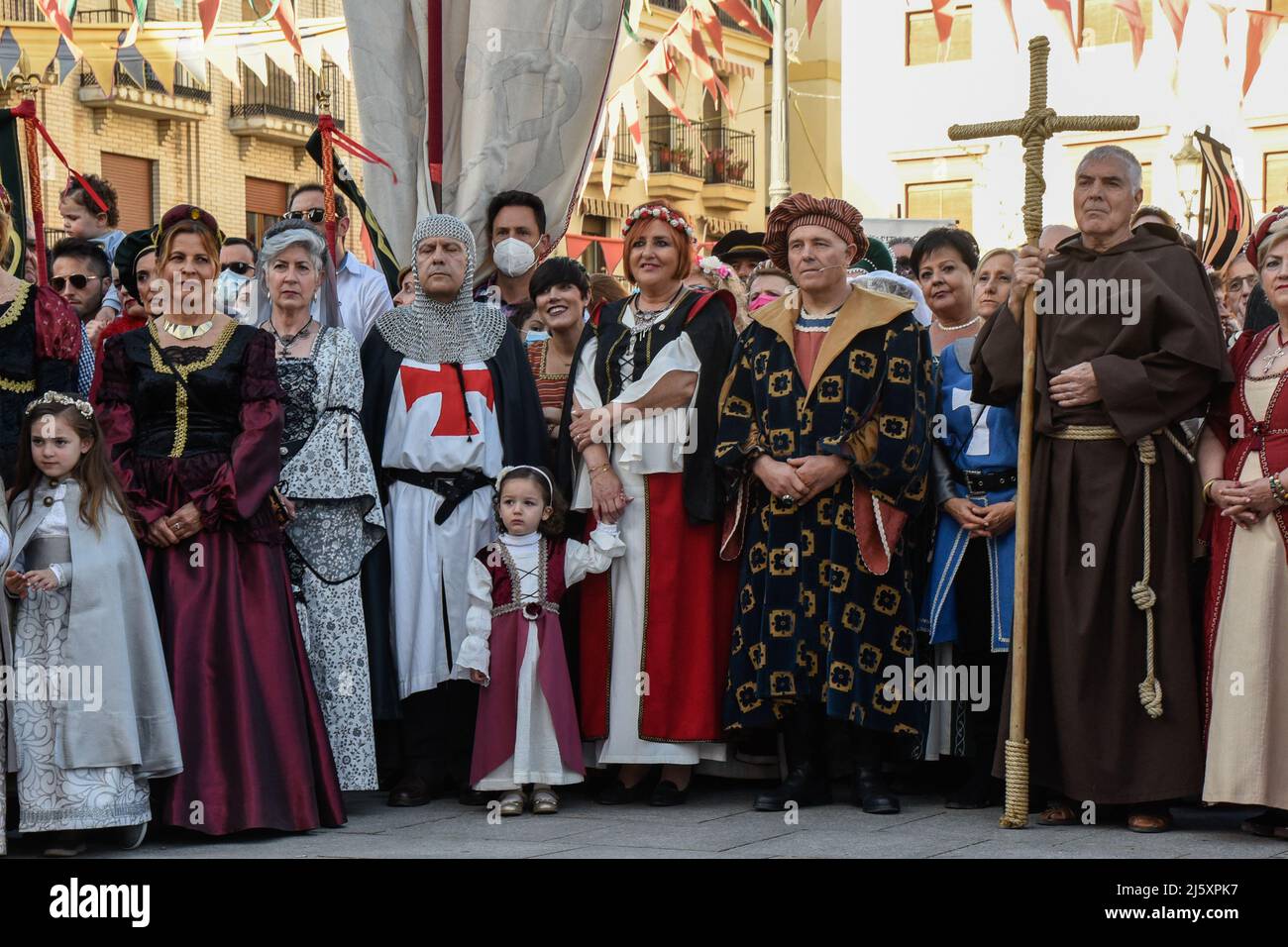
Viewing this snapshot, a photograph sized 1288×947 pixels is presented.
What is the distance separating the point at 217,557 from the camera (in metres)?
6.32

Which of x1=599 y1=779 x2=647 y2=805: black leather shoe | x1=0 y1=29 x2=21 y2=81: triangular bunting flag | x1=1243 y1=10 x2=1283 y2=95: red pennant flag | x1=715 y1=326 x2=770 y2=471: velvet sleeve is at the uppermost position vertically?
x1=1243 y1=10 x2=1283 y2=95: red pennant flag

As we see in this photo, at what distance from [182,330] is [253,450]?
52cm

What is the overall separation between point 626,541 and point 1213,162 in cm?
700

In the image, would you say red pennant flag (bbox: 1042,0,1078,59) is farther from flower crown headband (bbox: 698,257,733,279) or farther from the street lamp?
the street lamp

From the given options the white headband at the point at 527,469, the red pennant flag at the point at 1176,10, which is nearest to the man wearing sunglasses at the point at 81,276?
the white headband at the point at 527,469

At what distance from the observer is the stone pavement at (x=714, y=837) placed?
19.0 ft

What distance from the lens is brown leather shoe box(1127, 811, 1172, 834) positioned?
6.12 metres

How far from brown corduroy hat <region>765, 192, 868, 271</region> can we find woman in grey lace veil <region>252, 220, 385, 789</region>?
1594mm

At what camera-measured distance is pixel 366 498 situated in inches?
268

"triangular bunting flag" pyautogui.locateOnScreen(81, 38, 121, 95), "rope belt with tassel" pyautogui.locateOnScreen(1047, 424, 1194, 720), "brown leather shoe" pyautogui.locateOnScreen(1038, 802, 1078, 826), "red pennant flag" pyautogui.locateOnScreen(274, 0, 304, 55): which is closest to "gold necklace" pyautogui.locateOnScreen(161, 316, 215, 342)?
"rope belt with tassel" pyautogui.locateOnScreen(1047, 424, 1194, 720)

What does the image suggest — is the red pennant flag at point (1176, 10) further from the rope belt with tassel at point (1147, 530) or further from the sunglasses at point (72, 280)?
the sunglasses at point (72, 280)

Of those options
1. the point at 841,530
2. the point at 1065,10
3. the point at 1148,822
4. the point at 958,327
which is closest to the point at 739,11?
the point at 1065,10

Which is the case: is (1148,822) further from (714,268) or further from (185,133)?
(185,133)

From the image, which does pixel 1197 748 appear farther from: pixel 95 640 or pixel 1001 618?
pixel 95 640
